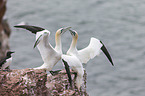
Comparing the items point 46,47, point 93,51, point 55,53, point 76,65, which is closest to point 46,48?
point 46,47

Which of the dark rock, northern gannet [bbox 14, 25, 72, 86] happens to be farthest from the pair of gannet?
the dark rock

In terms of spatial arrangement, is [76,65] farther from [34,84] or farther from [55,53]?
[34,84]

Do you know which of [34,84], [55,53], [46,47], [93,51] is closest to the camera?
[34,84]

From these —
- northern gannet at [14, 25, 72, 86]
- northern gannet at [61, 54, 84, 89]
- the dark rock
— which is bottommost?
the dark rock

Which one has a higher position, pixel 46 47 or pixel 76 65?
pixel 46 47

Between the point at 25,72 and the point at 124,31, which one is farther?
the point at 124,31

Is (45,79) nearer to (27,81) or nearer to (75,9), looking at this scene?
(27,81)

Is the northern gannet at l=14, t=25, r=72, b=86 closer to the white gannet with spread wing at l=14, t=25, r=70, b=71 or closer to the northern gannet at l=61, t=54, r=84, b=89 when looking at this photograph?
the white gannet with spread wing at l=14, t=25, r=70, b=71

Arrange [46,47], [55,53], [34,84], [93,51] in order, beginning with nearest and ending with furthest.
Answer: [34,84] < [46,47] < [55,53] < [93,51]

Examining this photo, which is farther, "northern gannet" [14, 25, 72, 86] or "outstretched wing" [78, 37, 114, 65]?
"outstretched wing" [78, 37, 114, 65]

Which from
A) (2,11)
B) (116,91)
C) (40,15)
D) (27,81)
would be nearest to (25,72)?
(27,81)

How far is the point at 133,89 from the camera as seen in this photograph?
1997 centimetres

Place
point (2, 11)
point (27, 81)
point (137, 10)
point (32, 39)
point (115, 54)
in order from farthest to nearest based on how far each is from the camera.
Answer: point (137, 10)
point (32, 39)
point (115, 54)
point (2, 11)
point (27, 81)

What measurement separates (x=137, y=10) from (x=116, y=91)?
28.1 ft
